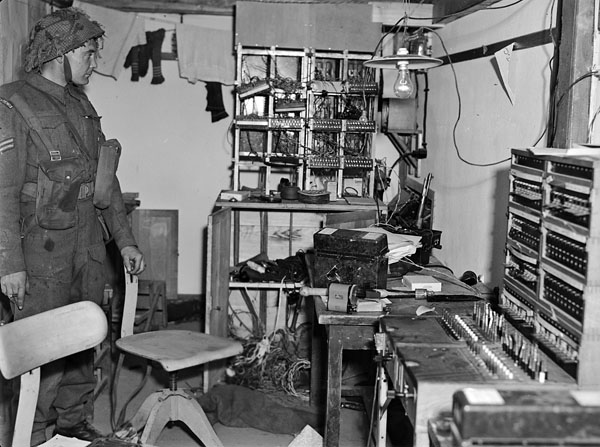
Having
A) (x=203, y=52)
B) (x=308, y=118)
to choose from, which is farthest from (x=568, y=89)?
(x=203, y=52)

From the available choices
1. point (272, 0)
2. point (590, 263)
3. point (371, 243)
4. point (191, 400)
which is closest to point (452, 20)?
point (272, 0)

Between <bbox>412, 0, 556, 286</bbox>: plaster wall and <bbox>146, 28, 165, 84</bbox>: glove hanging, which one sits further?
<bbox>146, 28, 165, 84</bbox>: glove hanging

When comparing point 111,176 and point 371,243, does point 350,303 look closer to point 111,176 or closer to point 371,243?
point 371,243

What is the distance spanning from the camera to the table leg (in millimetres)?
2963

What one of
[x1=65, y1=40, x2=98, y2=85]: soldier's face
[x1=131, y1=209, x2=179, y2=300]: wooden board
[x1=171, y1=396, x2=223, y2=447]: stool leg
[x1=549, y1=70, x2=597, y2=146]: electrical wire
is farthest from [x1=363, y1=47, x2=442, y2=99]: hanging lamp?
[x1=131, y1=209, x2=179, y2=300]: wooden board

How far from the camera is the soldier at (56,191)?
324 cm

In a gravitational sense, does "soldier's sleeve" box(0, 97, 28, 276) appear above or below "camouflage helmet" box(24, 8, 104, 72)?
below

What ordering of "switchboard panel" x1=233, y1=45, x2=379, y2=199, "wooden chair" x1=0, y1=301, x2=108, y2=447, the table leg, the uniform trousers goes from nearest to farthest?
"wooden chair" x1=0, y1=301, x2=108, y2=447 < the table leg < the uniform trousers < "switchboard panel" x1=233, y1=45, x2=379, y2=199

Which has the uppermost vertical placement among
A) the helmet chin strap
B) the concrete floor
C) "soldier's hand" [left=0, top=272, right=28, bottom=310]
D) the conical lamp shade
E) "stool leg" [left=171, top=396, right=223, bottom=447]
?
the conical lamp shade

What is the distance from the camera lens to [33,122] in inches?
131

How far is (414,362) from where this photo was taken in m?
2.13

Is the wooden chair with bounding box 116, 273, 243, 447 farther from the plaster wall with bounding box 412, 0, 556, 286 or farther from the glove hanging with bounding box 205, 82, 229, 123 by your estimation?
the glove hanging with bounding box 205, 82, 229, 123

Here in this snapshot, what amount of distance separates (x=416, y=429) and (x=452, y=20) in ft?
11.2

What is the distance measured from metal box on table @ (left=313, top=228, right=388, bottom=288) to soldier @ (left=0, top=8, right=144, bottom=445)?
955 mm
